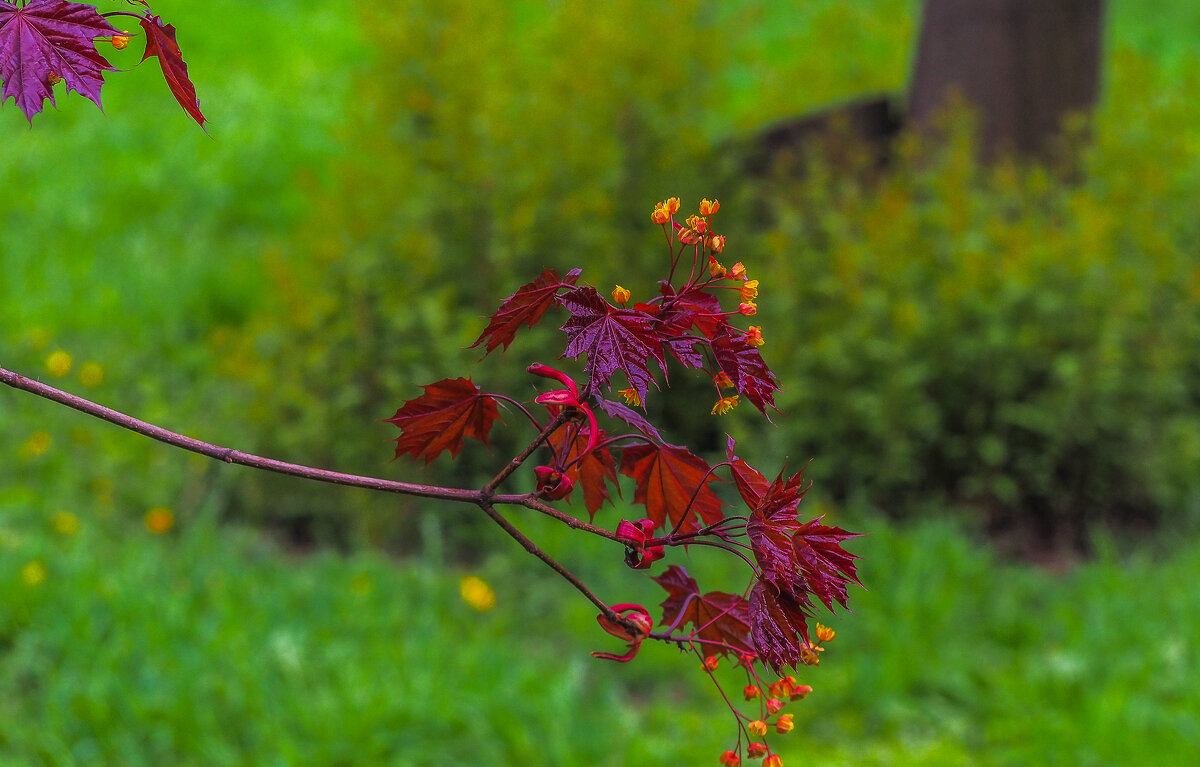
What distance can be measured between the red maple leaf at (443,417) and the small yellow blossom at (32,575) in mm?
2725

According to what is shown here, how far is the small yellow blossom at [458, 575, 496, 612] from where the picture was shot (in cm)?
336

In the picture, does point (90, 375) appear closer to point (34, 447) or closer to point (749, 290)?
point (34, 447)

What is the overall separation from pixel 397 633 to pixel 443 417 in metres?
2.53

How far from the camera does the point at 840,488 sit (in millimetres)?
4203

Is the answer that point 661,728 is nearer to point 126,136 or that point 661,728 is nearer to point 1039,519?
point 1039,519

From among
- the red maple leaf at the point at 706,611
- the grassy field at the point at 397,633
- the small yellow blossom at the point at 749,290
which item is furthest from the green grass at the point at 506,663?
the small yellow blossom at the point at 749,290

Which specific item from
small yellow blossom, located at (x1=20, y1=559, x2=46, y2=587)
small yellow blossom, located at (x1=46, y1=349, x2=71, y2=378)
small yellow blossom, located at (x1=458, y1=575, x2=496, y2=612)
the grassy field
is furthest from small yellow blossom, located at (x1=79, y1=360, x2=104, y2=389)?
small yellow blossom, located at (x1=458, y1=575, x2=496, y2=612)

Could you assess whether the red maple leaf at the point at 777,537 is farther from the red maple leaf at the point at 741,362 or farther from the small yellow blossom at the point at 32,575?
the small yellow blossom at the point at 32,575

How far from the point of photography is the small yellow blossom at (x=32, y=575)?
3158 millimetres

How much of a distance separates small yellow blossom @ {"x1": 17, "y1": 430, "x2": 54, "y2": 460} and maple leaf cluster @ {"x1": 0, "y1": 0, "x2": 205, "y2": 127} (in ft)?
11.8

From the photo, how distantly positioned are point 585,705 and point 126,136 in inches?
206

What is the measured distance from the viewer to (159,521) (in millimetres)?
3752

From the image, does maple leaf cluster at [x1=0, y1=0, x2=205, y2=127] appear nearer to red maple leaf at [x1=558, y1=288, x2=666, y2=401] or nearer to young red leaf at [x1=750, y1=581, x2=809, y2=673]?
red maple leaf at [x1=558, y1=288, x2=666, y2=401]

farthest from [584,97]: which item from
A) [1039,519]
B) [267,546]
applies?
[1039,519]
